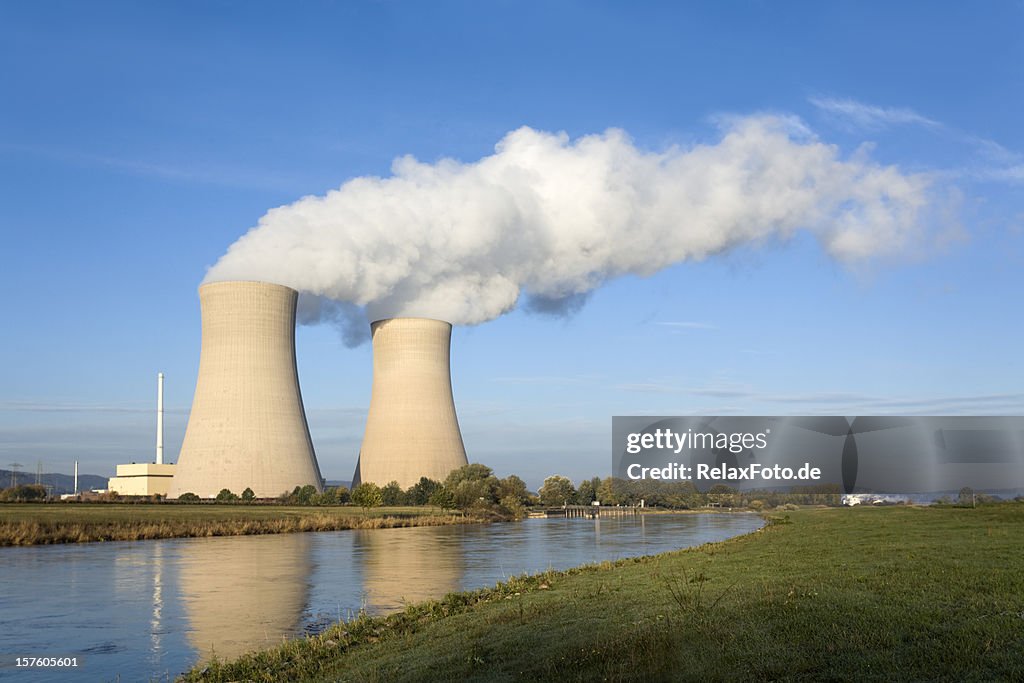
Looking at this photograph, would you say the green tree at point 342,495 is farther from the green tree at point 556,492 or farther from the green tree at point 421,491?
the green tree at point 556,492

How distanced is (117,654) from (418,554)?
1414cm

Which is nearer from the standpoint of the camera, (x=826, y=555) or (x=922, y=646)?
(x=922, y=646)

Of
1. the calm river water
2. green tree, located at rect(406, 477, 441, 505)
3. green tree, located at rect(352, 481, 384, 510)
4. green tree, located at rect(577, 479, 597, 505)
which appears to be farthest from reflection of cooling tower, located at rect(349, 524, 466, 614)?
green tree, located at rect(577, 479, 597, 505)

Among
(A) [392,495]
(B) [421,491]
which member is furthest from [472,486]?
(A) [392,495]

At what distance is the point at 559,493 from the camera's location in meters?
81.2

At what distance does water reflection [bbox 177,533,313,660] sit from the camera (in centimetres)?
1050

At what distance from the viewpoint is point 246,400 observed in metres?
34.0

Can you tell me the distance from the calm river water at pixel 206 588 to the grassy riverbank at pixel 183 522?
1.56 metres

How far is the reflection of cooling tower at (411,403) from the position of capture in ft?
129

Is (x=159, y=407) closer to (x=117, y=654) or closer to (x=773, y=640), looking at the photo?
(x=117, y=654)

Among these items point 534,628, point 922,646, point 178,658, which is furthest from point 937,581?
point 178,658

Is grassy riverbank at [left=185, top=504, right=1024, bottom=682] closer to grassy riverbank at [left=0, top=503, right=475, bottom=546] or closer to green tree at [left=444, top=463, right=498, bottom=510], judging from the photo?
grassy riverbank at [left=0, top=503, right=475, bottom=546]

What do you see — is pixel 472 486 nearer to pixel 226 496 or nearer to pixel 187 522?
pixel 226 496

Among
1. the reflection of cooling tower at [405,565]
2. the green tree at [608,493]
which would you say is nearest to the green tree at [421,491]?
the reflection of cooling tower at [405,565]
